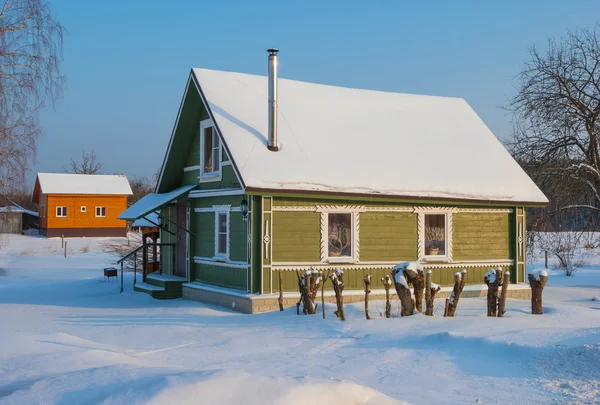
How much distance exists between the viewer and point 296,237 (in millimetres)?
17156

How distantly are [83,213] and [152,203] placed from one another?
36.0 m

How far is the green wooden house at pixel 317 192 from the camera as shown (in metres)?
17.0

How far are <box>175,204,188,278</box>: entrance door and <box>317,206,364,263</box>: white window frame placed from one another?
5.31 meters

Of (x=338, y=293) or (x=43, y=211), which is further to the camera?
(x=43, y=211)

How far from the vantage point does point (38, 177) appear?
54188mm

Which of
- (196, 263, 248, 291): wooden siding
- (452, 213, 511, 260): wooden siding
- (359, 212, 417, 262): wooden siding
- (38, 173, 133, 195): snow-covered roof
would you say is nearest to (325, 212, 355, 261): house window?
(359, 212, 417, 262): wooden siding

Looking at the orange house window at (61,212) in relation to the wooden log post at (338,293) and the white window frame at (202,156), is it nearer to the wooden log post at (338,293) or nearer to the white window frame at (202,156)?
the white window frame at (202,156)

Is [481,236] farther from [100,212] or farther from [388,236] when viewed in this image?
[100,212]

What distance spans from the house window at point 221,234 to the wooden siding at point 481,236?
250 inches

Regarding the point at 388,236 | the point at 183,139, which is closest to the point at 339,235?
the point at 388,236

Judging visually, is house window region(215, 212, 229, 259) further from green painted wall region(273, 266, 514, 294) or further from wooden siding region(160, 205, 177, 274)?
wooden siding region(160, 205, 177, 274)

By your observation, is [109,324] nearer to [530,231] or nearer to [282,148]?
[282,148]

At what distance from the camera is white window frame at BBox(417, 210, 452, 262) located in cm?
1873

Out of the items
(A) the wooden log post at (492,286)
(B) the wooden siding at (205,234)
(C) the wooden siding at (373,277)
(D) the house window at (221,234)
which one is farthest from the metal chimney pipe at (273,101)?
(A) the wooden log post at (492,286)
